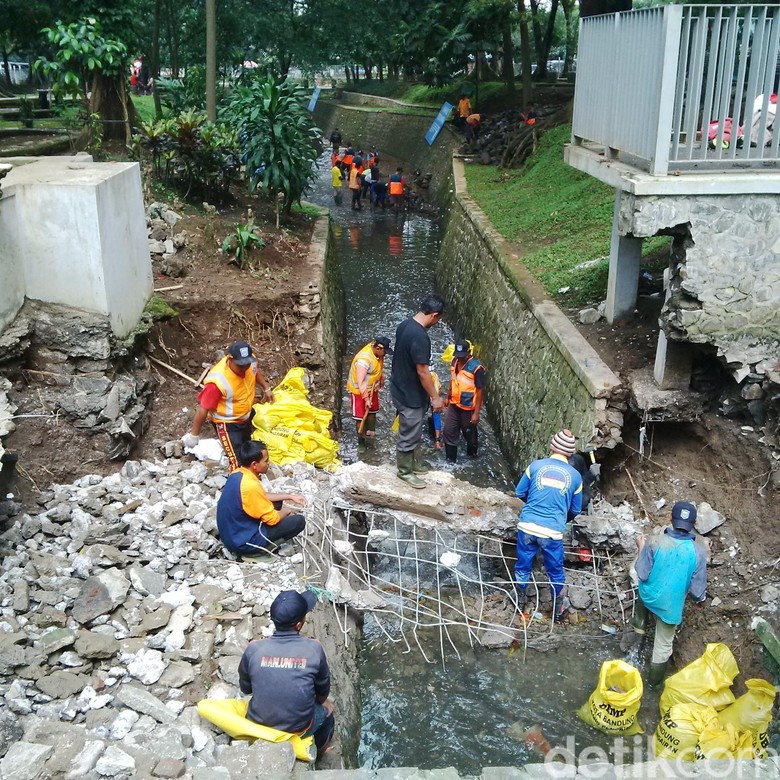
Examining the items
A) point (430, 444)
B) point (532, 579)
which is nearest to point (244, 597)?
point (532, 579)

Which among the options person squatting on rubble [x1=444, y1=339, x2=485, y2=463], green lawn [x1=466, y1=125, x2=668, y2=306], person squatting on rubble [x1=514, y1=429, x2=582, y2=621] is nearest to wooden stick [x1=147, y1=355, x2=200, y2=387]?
person squatting on rubble [x1=444, y1=339, x2=485, y2=463]

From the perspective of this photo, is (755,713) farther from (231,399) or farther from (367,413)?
(367,413)

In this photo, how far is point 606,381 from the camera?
24.6 feet

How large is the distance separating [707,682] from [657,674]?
2.28ft

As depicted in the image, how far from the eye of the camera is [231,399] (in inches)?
277

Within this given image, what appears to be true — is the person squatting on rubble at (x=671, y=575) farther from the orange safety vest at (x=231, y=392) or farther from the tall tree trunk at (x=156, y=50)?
the tall tree trunk at (x=156, y=50)

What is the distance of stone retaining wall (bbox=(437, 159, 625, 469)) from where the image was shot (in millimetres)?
7535

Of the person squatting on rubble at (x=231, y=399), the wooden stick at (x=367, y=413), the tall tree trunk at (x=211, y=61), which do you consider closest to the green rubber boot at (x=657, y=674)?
the person squatting on rubble at (x=231, y=399)

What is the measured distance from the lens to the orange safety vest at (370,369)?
9.09 m

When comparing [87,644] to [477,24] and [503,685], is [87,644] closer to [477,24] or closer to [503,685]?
[503,685]

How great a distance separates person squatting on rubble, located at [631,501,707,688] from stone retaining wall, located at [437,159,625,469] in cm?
171

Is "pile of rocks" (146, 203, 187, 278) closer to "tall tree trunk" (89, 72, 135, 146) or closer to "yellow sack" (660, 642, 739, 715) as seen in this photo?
"tall tree trunk" (89, 72, 135, 146)

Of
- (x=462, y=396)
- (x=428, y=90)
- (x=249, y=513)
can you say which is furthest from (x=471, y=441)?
(x=428, y=90)

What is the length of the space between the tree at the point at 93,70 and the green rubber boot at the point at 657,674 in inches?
470
